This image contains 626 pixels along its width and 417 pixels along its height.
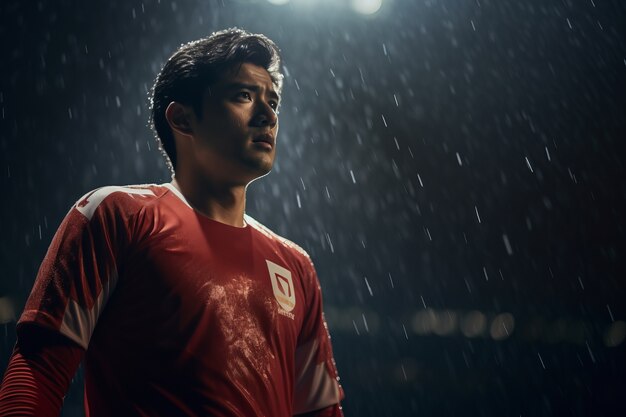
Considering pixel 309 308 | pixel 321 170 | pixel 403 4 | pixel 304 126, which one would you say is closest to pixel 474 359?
pixel 321 170

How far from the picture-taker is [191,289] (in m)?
1.37

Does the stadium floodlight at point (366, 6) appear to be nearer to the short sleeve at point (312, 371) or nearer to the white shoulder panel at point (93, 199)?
the short sleeve at point (312, 371)

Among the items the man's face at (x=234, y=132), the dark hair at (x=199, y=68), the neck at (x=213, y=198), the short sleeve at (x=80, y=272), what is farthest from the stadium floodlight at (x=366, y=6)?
the short sleeve at (x=80, y=272)

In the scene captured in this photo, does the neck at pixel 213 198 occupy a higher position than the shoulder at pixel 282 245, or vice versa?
the neck at pixel 213 198

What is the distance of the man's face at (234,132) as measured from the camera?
1619 millimetres

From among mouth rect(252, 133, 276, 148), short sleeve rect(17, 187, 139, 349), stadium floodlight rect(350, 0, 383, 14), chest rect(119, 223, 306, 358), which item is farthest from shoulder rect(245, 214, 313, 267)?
stadium floodlight rect(350, 0, 383, 14)

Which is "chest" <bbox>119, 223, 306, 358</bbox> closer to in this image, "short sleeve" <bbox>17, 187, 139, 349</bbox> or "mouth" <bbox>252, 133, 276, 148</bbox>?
"short sleeve" <bbox>17, 187, 139, 349</bbox>

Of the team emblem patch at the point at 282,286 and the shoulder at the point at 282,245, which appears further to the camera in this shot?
the shoulder at the point at 282,245

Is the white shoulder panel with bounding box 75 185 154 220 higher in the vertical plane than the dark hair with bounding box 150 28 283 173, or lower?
lower

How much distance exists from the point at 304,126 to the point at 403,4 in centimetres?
173

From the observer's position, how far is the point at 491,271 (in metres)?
9.81

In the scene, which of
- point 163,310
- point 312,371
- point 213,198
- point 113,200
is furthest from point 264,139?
point 312,371

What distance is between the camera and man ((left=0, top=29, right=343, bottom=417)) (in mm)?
1200

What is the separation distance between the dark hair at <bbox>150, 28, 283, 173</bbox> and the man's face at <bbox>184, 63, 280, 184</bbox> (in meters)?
0.04
